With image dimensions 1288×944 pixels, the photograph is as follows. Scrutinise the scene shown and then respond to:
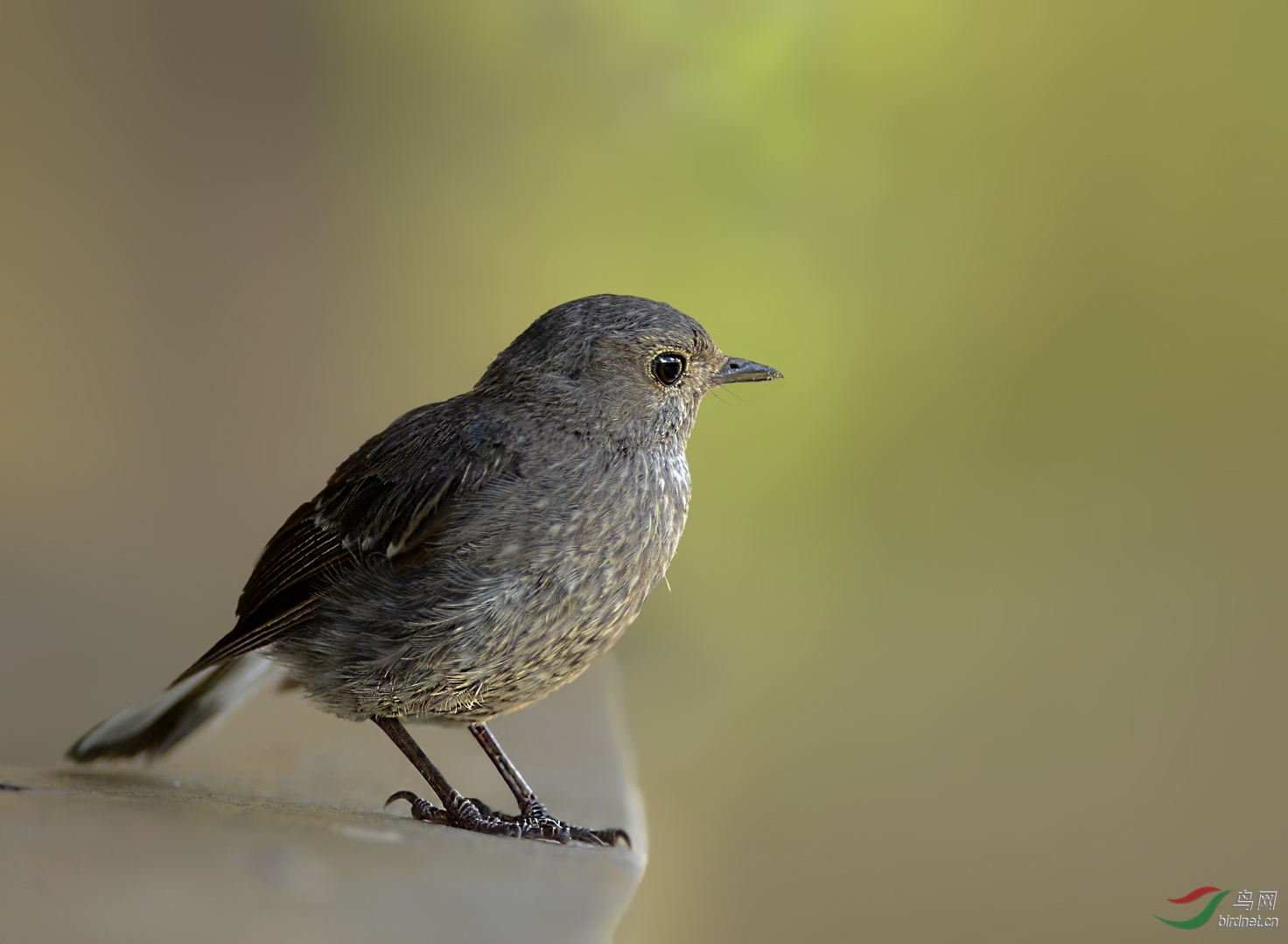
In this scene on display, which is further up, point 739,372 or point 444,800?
point 739,372

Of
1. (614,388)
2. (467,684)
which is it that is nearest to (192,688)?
(467,684)

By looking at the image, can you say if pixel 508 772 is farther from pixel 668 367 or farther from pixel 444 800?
pixel 668 367

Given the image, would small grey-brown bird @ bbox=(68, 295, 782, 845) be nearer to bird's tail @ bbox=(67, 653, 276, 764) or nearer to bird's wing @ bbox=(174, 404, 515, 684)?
bird's wing @ bbox=(174, 404, 515, 684)

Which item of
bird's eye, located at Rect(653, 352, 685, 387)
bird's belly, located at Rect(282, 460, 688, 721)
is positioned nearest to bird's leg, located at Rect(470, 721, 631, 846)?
bird's belly, located at Rect(282, 460, 688, 721)

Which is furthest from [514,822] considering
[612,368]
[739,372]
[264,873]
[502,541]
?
[739,372]

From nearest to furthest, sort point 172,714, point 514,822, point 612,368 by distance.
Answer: point 612,368, point 514,822, point 172,714

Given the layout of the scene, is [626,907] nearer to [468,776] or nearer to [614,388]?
[468,776]
